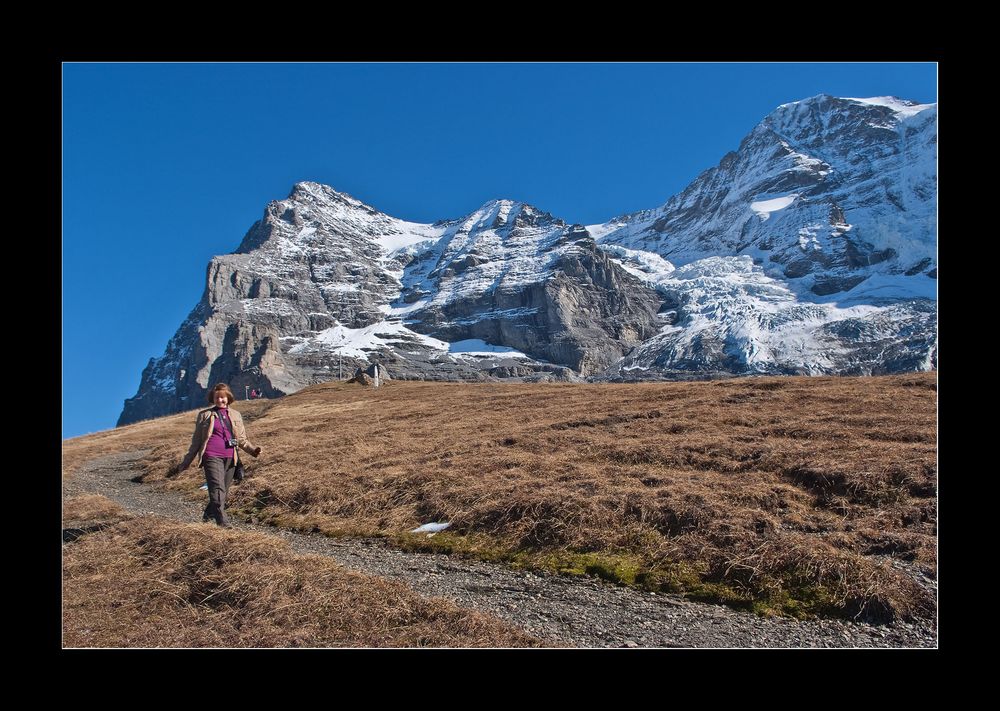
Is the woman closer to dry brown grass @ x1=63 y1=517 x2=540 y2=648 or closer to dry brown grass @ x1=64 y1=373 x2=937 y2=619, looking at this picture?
dry brown grass @ x1=63 y1=517 x2=540 y2=648

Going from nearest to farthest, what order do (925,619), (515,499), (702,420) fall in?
(925,619), (515,499), (702,420)

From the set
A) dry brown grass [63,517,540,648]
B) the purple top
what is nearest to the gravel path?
dry brown grass [63,517,540,648]

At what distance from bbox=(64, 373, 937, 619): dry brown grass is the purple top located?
3127 millimetres

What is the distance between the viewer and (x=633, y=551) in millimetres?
11930

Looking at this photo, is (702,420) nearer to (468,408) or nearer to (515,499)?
(515,499)

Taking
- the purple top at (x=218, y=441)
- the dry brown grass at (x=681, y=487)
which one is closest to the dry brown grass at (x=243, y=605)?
the purple top at (x=218, y=441)

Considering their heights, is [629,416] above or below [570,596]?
above

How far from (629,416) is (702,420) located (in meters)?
3.05

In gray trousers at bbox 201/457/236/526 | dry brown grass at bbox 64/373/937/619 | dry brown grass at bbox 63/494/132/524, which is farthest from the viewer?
dry brown grass at bbox 63/494/132/524

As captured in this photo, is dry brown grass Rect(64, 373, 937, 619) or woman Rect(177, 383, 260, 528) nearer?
dry brown grass Rect(64, 373, 937, 619)

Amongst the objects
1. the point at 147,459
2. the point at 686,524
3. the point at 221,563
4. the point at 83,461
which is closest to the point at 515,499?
the point at 686,524

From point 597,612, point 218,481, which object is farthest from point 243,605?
point 597,612

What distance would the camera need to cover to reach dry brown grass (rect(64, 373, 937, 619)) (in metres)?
10.7

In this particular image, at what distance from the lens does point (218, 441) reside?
1302 centimetres
